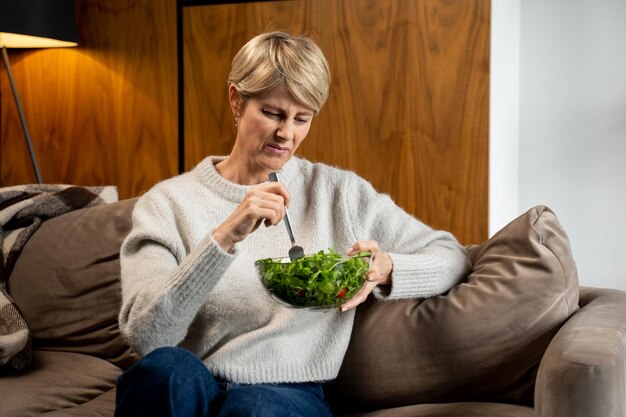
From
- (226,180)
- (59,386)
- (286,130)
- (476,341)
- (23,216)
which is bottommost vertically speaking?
(59,386)

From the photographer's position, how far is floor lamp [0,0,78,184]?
2.89 m

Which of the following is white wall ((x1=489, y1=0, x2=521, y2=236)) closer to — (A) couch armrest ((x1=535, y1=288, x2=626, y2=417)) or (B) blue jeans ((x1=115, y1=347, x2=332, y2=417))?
(A) couch armrest ((x1=535, y1=288, x2=626, y2=417))

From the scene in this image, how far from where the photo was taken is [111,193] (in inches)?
109

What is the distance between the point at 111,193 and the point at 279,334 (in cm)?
114

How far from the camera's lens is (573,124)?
2.94 metres

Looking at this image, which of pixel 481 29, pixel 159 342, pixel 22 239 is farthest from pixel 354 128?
pixel 159 342

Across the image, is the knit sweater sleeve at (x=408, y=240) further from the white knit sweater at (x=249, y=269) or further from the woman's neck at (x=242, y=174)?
the woman's neck at (x=242, y=174)

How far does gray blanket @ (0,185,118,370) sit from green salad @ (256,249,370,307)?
3.01ft

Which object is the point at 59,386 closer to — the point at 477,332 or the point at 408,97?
the point at 477,332

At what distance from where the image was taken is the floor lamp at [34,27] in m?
2.89

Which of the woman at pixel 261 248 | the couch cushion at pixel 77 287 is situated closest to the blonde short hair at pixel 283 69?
the woman at pixel 261 248

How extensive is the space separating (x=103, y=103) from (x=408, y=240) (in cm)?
162

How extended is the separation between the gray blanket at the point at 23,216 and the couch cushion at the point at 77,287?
1.5 inches

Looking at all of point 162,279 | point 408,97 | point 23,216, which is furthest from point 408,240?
point 23,216
